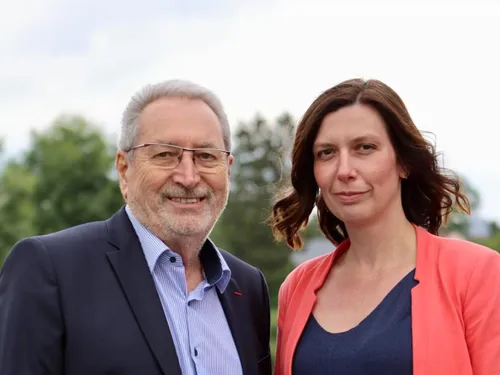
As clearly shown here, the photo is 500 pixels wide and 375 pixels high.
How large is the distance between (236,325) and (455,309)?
1160 millimetres

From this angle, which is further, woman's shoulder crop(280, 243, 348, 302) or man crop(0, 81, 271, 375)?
woman's shoulder crop(280, 243, 348, 302)

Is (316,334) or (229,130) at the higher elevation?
(229,130)

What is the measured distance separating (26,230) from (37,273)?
37934 mm

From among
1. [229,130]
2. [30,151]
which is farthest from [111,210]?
[229,130]

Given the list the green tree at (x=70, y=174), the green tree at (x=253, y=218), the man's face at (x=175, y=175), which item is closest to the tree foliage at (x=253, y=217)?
the green tree at (x=253, y=218)

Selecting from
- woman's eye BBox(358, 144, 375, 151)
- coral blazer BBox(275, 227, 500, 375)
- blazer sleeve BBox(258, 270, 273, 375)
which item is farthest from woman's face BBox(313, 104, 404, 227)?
blazer sleeve BBox(258, 270, 273, 375)

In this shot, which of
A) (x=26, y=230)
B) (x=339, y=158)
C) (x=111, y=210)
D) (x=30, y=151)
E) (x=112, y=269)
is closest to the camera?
(x=112, y=269)

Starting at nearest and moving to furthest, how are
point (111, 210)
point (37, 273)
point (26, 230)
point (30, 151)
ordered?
1. point (37, 273)
2. point (26, 230)
3. point (111, 210)
4. point (30, 151)

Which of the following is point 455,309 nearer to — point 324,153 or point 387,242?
point 387,242

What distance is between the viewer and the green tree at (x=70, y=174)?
48.5 meters

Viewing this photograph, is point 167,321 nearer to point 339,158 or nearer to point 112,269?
point 112,269

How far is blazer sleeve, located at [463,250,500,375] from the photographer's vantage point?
388 cm

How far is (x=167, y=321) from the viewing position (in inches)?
157

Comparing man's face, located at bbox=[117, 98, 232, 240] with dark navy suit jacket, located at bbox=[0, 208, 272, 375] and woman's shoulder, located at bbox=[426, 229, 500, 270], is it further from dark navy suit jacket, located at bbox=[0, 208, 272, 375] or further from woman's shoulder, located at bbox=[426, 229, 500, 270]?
woman's shoulder, located at bbox=[426, 229, 500, 270]
